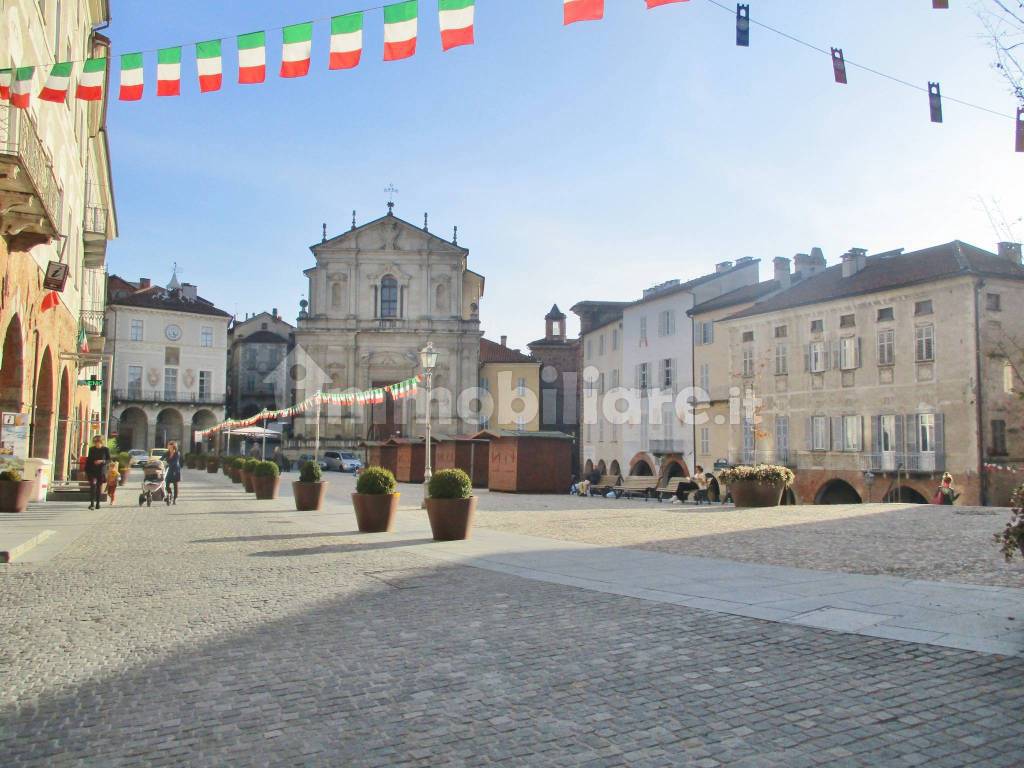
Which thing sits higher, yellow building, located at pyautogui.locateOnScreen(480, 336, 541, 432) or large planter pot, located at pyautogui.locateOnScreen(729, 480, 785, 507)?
yellow building, located at pyautogui.locateOnScreen(480, 336, 541, 432)

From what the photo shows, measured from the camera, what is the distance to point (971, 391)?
107 feet

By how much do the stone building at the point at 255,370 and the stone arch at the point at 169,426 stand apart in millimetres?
9868

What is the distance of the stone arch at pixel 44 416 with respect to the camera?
22562 millimetres

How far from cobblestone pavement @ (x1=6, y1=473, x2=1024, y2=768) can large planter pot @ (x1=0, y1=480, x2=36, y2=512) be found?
422 inches

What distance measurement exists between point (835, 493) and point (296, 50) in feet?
112

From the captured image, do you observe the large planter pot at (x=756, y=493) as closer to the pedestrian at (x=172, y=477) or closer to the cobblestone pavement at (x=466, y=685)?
the cobblestone pavement at (x=466, y=685)

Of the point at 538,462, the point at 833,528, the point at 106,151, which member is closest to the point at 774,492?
the point at 833,528

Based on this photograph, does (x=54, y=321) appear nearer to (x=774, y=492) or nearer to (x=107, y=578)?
(x=107, y=578)

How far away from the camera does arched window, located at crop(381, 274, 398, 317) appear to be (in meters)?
69.9

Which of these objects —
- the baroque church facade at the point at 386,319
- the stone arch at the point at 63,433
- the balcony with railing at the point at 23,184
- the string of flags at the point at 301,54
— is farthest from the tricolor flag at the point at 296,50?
the baroque church facade at the point at 386,319

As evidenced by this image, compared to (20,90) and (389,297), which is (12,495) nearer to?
(20,90)

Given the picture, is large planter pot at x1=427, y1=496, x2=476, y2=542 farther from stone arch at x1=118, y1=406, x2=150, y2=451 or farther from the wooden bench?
stone arch at x1=118, y1=406, x2=150, y2=451

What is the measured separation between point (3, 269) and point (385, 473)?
24.9 ft

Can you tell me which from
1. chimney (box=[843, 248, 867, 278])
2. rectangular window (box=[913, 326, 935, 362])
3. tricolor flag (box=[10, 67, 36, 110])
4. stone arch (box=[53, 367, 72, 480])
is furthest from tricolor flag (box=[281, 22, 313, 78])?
chimney (box=[843, 248, 867, 278])
